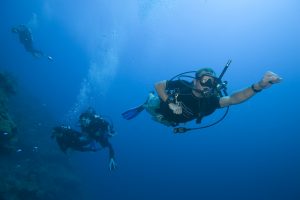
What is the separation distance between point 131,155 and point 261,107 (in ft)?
297

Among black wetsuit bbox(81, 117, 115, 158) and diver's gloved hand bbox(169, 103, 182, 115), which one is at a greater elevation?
black wetsuit bbox(81, 117, 115, 158)

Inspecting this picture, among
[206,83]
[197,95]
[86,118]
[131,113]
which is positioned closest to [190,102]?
[197,95]

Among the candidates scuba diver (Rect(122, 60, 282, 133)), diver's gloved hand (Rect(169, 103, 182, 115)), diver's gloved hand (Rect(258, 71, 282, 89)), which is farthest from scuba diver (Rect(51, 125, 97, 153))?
diver's gloved hand (Rect(258, 71, 282, 89))

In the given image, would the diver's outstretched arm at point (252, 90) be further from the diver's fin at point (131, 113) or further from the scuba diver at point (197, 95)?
the diver's fin at point (131, 113)

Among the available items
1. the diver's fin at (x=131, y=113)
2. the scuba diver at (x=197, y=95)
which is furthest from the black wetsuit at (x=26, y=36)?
the scuba diver at (x=197, y=95)

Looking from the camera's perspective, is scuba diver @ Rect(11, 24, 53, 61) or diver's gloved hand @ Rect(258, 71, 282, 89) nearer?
diver's gloved hand @ Rect(258, 71, 282, 89)

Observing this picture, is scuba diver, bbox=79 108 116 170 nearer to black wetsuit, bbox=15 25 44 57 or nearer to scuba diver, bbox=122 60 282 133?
scuba diver, bbox=122 60 282 133

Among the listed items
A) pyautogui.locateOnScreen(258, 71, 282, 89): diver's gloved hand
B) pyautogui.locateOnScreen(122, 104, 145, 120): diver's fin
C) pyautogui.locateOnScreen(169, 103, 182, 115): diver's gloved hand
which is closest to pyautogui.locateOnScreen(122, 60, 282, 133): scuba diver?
pyautogui.locateOnScreen(169, 103, 182, 115): diver's gloved hand

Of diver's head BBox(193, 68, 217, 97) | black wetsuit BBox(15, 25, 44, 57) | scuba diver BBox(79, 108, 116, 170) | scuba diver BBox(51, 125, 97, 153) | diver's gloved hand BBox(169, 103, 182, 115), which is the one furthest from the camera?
black wetsuit BBox(15, 25, 44, 57)

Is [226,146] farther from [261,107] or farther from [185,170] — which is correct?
[261,107]

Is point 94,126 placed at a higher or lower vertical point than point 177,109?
higher

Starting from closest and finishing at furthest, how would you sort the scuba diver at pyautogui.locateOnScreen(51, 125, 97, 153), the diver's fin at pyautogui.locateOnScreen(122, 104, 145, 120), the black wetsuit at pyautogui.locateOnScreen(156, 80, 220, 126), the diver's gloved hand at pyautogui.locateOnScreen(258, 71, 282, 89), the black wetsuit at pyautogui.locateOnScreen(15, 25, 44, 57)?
the diver's gloved hand at pyautogui.locateOnScreen(258, 71, 282, 89) → the black wetsuit at pyautogui.locateOnScreen(156, 80, 220, 126) → the diver's fin at pyautogui.locateOnScreen(122, 104, 145, 120) → the scuba diver at pyautogui.locateOnScreen(51, 125, 97, 153) → the black wetsuit at pyautogui.locateOnScreen(15, 25, 44, 57)

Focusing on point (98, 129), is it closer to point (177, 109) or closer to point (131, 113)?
point (131, 113)

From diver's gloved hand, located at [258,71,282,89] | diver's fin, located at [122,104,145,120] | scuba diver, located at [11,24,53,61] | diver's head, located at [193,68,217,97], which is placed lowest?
diver's gloved hand, located at [258,71,282,89]
